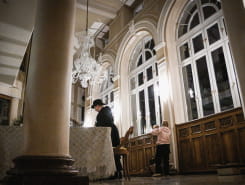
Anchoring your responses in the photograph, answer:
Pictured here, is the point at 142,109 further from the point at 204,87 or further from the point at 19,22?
the point at 19,22

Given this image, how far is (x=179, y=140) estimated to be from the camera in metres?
5.66

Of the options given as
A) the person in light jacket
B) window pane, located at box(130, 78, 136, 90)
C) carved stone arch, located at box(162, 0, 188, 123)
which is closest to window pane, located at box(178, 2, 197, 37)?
carved stone arch, located at box(162, 0, 188, 123)

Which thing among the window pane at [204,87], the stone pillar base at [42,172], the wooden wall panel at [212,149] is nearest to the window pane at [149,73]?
the window pane at [204,87]

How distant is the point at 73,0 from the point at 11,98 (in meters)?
8.03

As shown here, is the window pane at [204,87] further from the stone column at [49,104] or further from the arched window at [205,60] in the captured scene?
the stone column at [49,104]

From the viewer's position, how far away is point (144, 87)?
25.8 ft

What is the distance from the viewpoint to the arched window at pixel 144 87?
736 cm

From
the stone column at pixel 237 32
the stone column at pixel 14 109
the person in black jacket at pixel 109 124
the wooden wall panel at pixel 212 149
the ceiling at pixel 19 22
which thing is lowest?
Answer: the wooden wall panel at pixel 212 149

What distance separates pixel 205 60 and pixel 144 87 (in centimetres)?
254

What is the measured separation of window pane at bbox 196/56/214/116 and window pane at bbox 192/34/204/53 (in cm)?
32

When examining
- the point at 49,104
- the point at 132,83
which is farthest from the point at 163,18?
the point at 49,104

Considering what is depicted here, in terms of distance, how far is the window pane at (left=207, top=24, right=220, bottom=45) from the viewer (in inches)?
221

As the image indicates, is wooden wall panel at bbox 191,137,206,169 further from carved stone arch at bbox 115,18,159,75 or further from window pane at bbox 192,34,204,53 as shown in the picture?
carved stone arch at bbox 115,18,159,75

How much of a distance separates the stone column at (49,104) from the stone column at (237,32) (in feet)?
6.10
